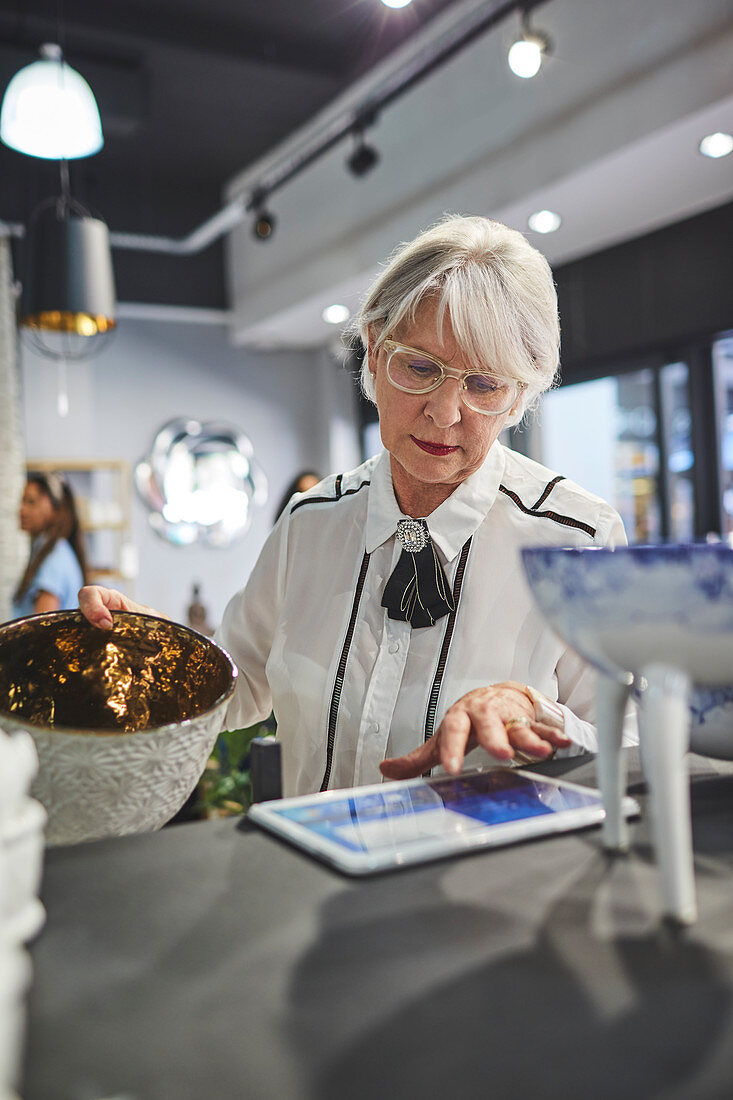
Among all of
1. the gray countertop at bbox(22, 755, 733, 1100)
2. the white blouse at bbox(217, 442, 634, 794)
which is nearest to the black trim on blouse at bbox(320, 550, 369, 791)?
the white blouse at bbox(217, 442, 634, 794)

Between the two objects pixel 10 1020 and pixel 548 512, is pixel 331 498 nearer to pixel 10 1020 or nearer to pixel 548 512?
pixel 548 512

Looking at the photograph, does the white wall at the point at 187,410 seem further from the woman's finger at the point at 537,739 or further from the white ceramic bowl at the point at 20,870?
the white ceramic bowl at the point at 20,870

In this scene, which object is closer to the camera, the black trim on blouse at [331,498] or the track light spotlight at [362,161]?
the black trim on blouse at [331,498]

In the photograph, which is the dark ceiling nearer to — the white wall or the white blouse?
the white wall

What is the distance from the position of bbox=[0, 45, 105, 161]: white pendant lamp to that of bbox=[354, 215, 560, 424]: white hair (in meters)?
2.36

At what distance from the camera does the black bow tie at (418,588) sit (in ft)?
3.76

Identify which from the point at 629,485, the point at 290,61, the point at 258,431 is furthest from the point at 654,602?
the point at 258,431

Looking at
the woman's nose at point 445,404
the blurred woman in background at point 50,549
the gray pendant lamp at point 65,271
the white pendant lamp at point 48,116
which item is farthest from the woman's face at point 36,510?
the woman's nose at point 445,404

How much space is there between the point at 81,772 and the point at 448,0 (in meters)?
5.13

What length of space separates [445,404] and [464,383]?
39 mm

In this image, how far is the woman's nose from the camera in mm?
1176

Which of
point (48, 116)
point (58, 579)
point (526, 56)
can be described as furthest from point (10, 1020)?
point (58, 579)

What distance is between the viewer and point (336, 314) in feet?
21.0

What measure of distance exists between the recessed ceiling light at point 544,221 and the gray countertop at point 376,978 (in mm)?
4298
